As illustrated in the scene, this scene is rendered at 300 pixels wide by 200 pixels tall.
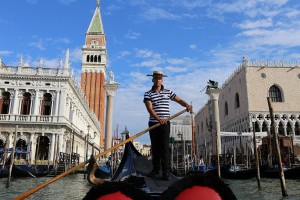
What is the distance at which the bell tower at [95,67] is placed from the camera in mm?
33156

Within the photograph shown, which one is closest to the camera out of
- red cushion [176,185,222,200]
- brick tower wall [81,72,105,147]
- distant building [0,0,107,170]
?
red cushion [176,185,222,200]

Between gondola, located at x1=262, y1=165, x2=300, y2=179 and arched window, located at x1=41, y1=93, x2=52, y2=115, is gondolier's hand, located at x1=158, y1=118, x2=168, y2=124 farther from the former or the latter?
arched window, located at x1=41, y1=93, x2=52, y2=115

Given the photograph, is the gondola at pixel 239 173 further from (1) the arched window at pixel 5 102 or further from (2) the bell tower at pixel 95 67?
(2) the bell tower at pixel 95 67

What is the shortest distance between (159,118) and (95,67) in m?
32.3

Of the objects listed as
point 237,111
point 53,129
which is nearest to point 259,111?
point 237,111

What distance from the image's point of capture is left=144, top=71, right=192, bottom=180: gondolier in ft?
8.71

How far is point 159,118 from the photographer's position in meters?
2.61

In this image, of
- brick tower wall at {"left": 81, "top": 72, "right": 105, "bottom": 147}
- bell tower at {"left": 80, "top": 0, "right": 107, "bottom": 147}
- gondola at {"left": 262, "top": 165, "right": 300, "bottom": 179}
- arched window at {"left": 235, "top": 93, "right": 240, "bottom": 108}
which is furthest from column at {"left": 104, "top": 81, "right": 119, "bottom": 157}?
brick tower wall at {"left": 81, "top": 72, "right": 105, "bottom": 147}

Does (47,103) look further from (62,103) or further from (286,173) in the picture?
(286,173)

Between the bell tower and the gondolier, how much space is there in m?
30.2

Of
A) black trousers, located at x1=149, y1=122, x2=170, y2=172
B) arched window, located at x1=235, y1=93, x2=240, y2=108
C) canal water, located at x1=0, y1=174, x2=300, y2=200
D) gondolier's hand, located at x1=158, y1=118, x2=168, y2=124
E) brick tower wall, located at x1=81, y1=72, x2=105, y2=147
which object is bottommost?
canal water, located at x1=0, y1=174, x2=300, y2=200

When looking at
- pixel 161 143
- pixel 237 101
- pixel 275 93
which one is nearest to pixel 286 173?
pixel 161 143

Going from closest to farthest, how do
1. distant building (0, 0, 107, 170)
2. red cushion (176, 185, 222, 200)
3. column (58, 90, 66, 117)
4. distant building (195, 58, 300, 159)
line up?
red cushion (176, 185, 222, 200)
distant building (0, 0, 107, 170)
column (58, 90, 66, 117)
distant building (195, 58, 300, 159)

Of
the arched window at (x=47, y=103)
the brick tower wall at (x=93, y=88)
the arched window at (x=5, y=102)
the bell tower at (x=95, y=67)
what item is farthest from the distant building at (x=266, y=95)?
the bell tower at (x=95, y=67)
